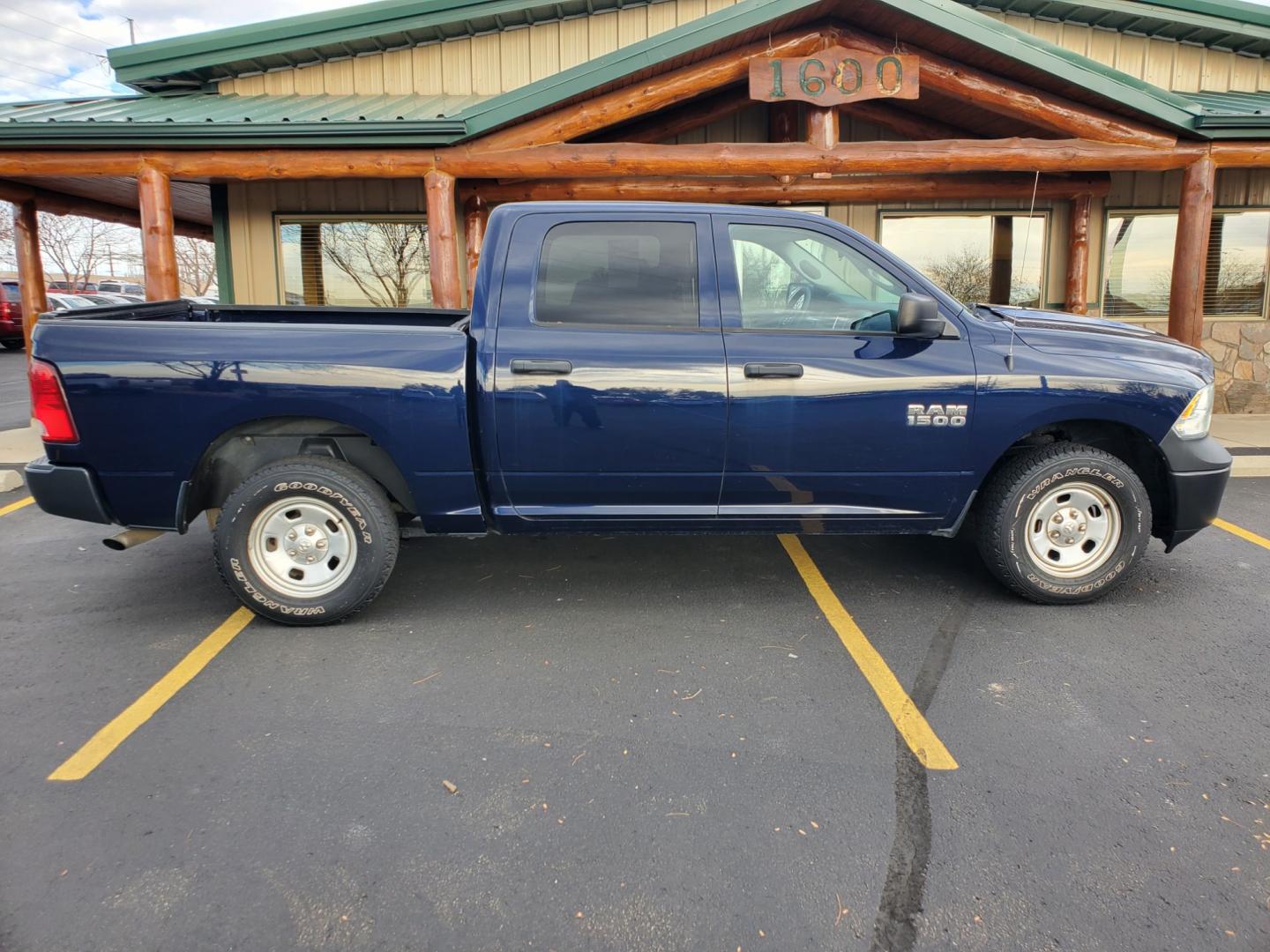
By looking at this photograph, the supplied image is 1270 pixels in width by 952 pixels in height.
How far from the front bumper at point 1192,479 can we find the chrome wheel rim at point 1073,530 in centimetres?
31

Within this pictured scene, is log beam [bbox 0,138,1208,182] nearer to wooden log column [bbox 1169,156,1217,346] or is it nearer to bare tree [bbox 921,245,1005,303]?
wooden log column [bbox 1169,156,1217,346]

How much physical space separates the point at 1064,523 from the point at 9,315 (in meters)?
27.1

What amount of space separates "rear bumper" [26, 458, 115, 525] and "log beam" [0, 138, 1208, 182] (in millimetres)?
5451

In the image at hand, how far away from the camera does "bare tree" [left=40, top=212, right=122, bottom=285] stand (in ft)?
145

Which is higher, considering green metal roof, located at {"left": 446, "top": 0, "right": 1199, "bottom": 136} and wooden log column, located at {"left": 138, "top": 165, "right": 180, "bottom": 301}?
green metal roof, located at {"left": 446, "top": 0, "right": 1199, "bottom": 136}

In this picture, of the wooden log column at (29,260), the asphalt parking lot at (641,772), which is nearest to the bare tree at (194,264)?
the wooden log column at (29,260)

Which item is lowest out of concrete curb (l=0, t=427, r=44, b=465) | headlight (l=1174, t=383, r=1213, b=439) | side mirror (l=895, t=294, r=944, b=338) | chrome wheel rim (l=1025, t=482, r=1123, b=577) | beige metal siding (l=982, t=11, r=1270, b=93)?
concrete curb (l=0, t=427, r=44, b=465)

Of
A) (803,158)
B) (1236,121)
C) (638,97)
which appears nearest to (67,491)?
(638,97)

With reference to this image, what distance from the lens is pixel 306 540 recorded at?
4133mm

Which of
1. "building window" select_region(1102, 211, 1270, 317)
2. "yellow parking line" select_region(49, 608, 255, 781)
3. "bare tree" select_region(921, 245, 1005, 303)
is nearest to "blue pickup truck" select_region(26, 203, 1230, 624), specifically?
"yellow parking line" select_region(49, 608, 255, 781)

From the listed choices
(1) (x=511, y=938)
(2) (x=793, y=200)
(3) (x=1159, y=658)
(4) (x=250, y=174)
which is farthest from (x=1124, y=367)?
(4) (x=250, y=174)

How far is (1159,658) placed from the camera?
3.82m

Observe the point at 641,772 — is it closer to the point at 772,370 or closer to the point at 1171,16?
the point at 772,370

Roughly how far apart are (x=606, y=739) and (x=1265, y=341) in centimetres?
1157
